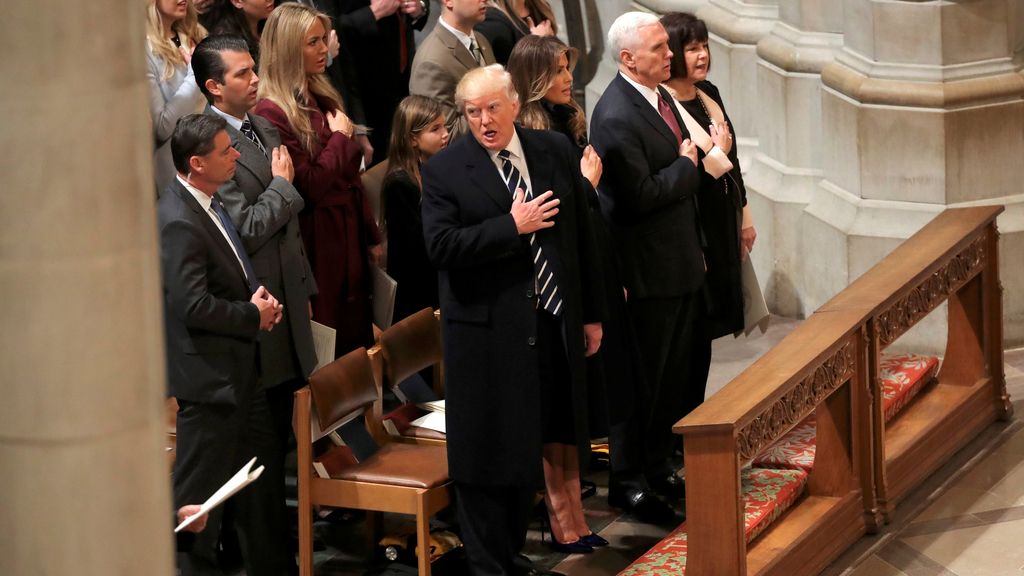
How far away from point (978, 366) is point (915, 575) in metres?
1.51

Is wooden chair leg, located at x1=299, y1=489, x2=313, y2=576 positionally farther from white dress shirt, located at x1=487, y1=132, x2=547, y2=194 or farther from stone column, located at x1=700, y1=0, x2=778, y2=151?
stone column, located at x1=700, y1=0, x2=778, y2=151

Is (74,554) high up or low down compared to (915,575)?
up

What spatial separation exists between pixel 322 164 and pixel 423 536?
1552 millimetres

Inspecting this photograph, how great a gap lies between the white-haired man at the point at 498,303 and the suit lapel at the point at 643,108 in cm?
74

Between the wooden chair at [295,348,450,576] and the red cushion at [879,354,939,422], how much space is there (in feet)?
6.24

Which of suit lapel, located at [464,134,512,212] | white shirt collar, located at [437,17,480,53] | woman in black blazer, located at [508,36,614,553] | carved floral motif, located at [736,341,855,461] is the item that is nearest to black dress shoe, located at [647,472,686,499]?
woman in black blazer, located at [508,36,614,553]

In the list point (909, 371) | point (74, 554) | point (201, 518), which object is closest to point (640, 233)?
point (909, 371)

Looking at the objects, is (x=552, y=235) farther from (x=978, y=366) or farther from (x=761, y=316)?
(x=978, y=366)

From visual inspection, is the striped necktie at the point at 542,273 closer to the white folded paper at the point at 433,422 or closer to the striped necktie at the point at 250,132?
the white folded paper at the point at 433,422

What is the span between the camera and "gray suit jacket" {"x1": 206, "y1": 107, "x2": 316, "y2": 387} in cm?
557

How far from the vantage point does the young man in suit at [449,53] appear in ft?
23.4

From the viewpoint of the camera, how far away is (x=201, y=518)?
4344 mm

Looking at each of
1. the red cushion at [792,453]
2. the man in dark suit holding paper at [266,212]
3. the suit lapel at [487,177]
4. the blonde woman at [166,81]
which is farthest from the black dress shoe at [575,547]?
the blonde woman at [166,81]

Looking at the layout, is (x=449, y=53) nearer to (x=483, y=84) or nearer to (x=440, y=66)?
(x=440, y=66)
